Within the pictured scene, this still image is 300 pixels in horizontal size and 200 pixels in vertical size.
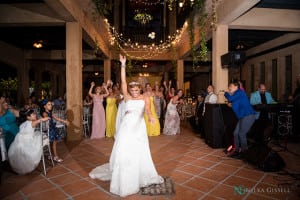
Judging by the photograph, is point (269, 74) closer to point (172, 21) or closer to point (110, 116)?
point (172, 21)

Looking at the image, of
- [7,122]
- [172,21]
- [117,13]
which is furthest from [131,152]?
[117,13]

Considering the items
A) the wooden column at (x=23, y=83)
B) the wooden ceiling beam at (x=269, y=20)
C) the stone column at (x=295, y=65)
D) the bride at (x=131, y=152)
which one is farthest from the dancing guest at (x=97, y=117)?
the wooden column at (x=23, y=83)

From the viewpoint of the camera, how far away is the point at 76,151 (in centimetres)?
470

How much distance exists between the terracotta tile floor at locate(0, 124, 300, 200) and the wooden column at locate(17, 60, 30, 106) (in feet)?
30.5

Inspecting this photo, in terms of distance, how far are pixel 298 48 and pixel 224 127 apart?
6470mm

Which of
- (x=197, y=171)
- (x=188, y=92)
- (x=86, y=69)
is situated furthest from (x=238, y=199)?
(x=188, y=92)

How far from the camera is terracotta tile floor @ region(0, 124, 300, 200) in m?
2.66

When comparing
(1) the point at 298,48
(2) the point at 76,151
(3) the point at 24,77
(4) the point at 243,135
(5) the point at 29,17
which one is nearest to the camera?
(4) the point at 243,135

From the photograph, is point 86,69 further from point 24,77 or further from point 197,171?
point 197,171

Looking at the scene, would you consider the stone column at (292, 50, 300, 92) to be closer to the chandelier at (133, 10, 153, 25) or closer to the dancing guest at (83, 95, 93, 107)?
the chandelier at (133, 10, 153, 25)

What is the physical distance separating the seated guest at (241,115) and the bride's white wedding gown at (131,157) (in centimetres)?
226

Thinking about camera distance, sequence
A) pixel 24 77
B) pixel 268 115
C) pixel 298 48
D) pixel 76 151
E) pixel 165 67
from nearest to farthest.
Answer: pixel 76 151 → pixel 268 115 → pixel 298 48 → pixel 24 77 → pixel 165 67

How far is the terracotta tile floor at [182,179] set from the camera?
8.73 feet

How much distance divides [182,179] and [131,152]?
107 centimetres
